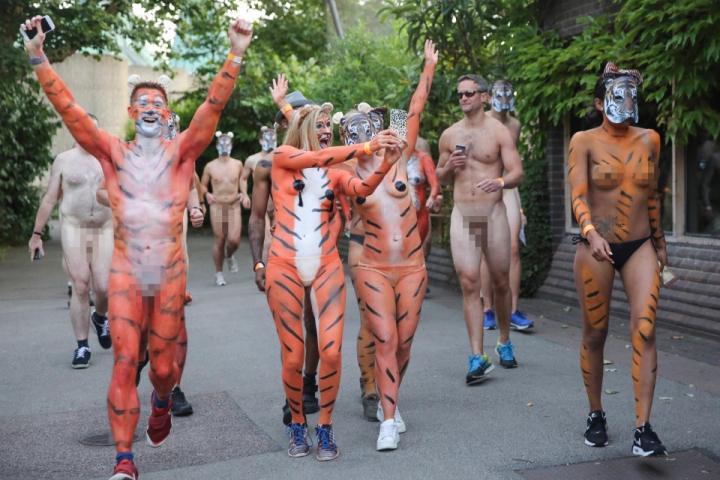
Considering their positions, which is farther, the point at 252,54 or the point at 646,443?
the point at 252,54

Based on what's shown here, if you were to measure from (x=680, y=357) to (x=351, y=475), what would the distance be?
3.96 metres

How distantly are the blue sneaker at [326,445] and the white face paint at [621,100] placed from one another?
8.38 feet

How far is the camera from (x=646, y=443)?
484cm

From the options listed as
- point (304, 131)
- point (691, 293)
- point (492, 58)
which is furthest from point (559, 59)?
point (304, 131)

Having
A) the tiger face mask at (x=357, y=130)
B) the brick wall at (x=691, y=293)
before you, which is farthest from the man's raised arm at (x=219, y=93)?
the brick wall at (x=691, y=293)

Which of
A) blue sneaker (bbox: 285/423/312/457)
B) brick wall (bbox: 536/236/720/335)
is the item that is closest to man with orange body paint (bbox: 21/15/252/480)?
blue sneaker (bbox: 285/423/312/457)

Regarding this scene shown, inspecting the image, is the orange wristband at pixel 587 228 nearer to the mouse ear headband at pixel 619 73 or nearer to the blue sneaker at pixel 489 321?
the mouse ear headband at pixel 619 73

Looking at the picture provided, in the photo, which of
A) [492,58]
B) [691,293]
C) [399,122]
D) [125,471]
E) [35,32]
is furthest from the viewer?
[492,58]

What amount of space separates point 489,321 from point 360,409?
10.6ft

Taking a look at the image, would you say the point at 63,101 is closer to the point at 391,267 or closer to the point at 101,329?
the point at 391,267

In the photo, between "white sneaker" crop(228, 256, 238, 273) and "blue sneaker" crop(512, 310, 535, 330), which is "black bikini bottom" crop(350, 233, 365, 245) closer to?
"blue sneaker" crop(512, 310, 535, 330)

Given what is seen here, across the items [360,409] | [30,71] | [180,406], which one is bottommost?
[360,409]

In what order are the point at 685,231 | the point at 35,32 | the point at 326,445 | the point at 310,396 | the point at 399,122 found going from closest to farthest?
the point at 35,32 → the point at 326,445 → the point at 399,122 → the point at 310,396 → the point at 685,231

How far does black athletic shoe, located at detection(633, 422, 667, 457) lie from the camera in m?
4.83
